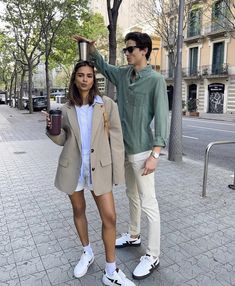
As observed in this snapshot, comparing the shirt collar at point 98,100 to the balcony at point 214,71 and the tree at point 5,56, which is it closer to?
the tree at point 5,56

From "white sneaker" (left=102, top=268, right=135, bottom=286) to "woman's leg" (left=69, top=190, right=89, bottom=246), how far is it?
1.25 ft

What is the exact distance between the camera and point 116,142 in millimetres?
2412

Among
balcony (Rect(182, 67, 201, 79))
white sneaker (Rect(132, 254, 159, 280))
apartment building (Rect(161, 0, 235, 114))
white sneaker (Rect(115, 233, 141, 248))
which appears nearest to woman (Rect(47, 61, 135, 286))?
white sneaker (Rect(132, 254, 159, 280))

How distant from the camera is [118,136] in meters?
2.41

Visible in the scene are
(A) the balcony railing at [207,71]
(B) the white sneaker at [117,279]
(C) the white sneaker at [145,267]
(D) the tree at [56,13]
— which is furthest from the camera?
(A) the balcony railing at [207,71]

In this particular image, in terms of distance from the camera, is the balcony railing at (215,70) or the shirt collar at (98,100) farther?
the balcony railing at (215,70)

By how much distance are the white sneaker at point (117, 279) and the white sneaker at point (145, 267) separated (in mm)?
111

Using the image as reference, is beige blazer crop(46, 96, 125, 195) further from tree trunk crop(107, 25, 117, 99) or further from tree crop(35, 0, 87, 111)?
tree crop(35, 0, 87, 111)

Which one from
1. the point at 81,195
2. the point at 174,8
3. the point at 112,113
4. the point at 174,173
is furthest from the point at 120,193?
the point at 174,8

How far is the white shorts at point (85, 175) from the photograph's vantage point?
7.86 ft

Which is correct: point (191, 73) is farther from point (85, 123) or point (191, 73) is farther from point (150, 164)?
point (85, 123)

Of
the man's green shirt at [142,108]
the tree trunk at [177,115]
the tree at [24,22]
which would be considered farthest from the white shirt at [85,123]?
the tree at [24,22]

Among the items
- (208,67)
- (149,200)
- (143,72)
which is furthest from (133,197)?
(208,67)

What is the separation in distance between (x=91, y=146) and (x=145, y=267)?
1.18m
